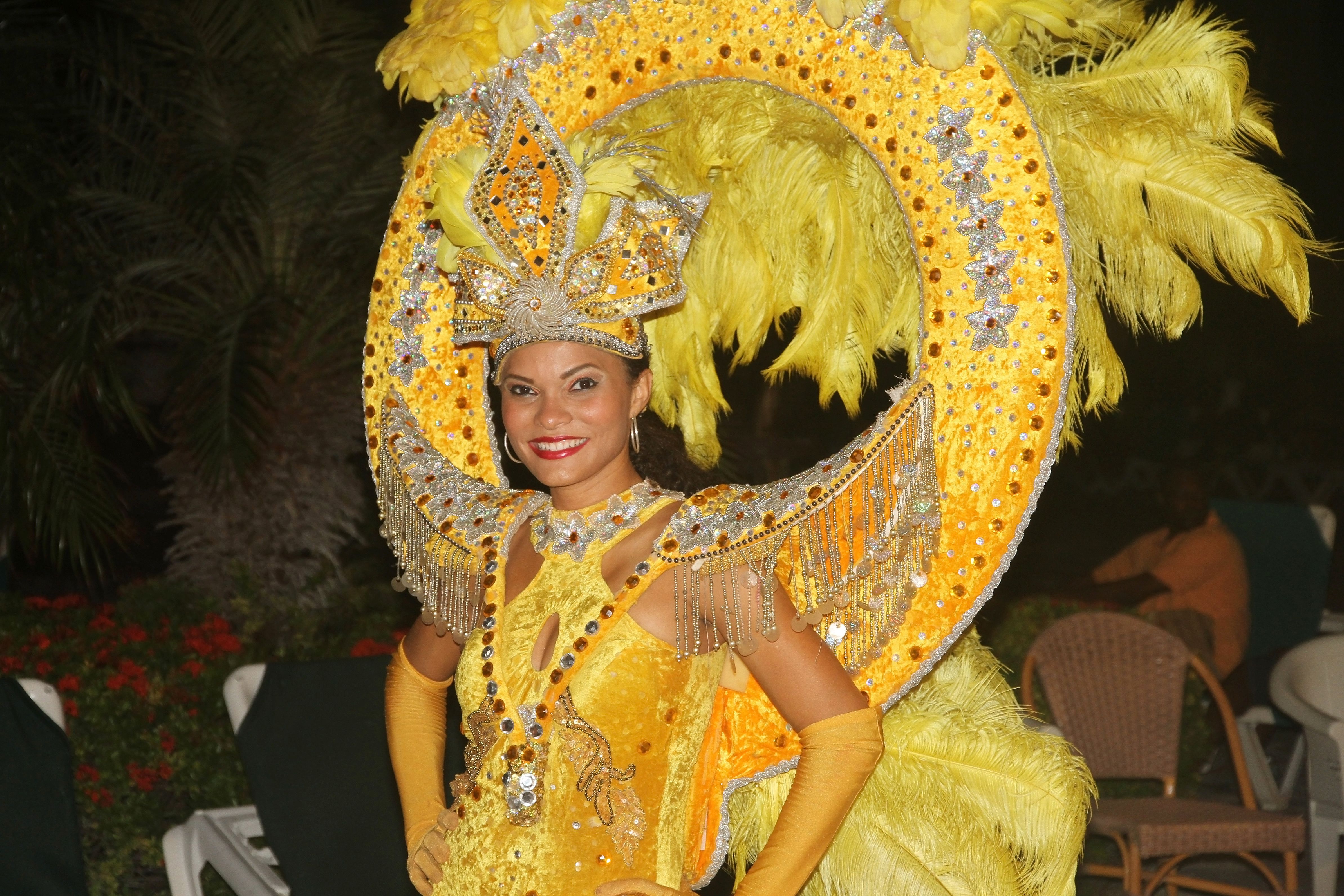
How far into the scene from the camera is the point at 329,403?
17.9 feet

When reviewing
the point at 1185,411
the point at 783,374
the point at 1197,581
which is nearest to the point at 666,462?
the point at 783,374

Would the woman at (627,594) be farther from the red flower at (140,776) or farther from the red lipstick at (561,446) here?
the red flower at (140,776)

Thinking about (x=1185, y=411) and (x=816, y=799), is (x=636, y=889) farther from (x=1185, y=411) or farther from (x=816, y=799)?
(x=1185, y=411)

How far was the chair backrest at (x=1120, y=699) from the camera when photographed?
4.65m

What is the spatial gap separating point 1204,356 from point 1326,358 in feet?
5.19

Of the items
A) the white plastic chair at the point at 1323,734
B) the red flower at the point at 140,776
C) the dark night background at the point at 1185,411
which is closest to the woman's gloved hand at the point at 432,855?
the red flower at the point at 140,776

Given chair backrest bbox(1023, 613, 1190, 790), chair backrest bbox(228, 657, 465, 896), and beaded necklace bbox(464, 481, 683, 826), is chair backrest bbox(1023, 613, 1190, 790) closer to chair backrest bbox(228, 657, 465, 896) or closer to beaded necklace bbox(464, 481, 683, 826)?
chair backrest bbox(228, 657, 465, 896)

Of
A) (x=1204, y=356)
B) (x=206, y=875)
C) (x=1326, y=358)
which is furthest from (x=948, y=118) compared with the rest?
(x=1326, y=358)

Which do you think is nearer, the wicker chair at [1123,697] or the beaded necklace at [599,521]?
the beaded necklace at [599,521]

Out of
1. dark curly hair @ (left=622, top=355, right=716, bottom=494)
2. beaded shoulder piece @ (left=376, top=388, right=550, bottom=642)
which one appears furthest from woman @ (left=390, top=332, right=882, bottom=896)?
dark curly hair @ (left=622, top=355, right=716, bottom=494)

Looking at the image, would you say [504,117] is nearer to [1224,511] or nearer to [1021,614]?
[1021,614]

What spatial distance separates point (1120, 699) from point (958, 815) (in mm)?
2742

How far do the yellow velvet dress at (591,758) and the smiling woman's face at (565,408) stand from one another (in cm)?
13

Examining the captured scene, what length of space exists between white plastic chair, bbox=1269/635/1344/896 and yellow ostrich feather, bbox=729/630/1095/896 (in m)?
2.70
